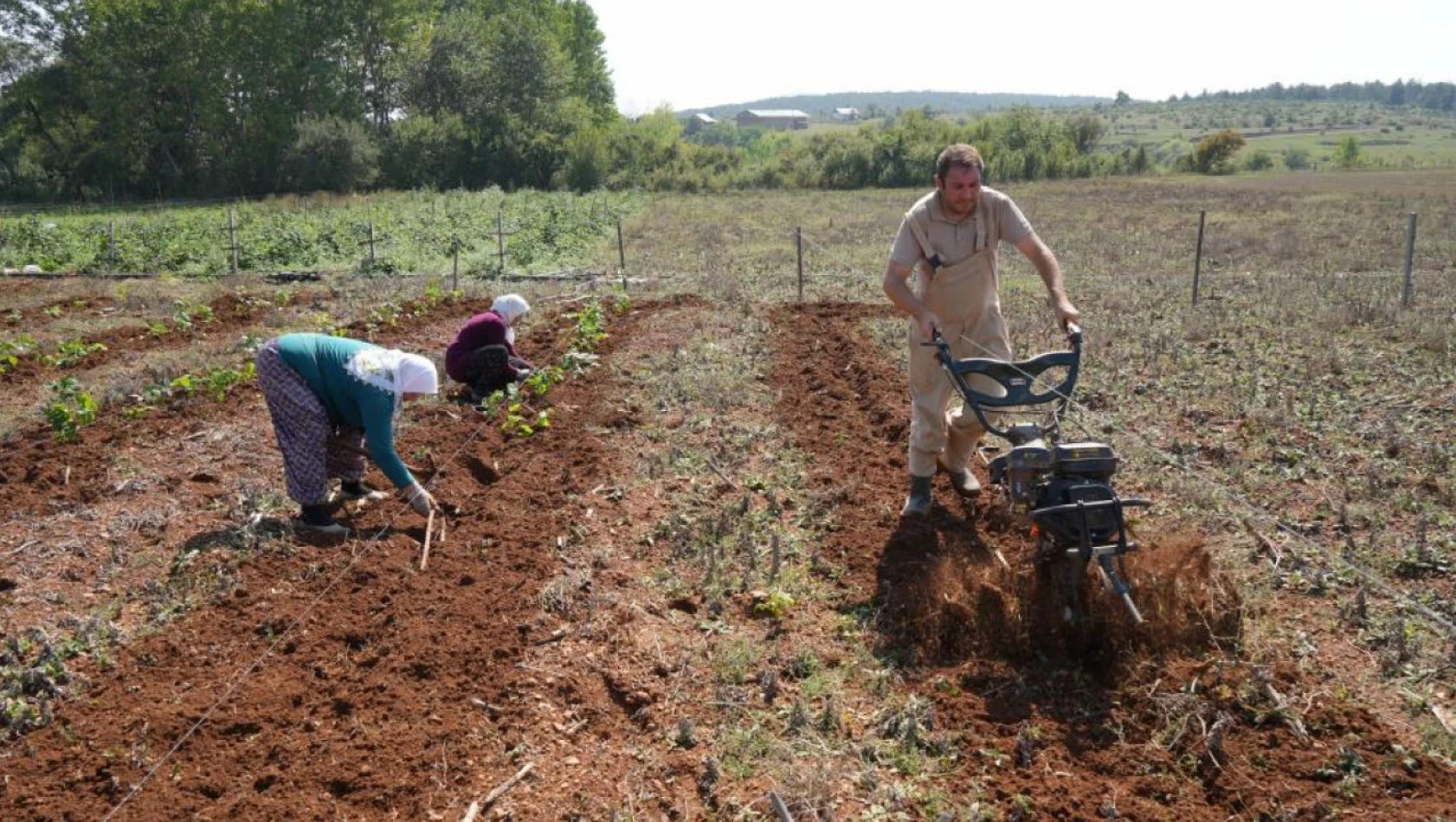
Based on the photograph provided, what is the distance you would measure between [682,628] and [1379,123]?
466ft

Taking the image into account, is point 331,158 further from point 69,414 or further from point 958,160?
point 958,160

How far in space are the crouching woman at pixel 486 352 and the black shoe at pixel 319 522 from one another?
9.51ft

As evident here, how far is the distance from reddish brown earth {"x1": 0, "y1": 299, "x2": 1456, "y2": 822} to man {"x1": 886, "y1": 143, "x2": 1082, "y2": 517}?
0.53 metres

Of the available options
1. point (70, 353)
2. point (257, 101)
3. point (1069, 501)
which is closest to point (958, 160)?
point (1069, 501)

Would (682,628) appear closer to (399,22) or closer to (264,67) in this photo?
(264,67)

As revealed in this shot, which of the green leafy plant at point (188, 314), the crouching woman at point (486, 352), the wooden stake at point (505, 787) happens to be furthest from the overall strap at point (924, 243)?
the green leafy plant at point (188, 314)

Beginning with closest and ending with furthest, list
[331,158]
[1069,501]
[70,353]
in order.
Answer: [1069,501]
[70,353]
[331,158]

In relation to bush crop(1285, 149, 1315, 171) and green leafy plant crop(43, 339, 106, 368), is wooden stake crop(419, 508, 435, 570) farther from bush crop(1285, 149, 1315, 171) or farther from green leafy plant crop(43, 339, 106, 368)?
bush crop(1285, 149, 1315, 171)

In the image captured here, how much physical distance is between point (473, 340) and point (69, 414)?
323 centimetres

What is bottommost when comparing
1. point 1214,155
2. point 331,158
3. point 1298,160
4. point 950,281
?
point 950,281

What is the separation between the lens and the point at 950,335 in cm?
581

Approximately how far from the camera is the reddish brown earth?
3721mm

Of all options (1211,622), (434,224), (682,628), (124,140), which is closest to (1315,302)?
(1211,622)

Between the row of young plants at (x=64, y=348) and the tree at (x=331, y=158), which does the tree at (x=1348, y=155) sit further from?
the row of young plants at (x=64, y=348)
